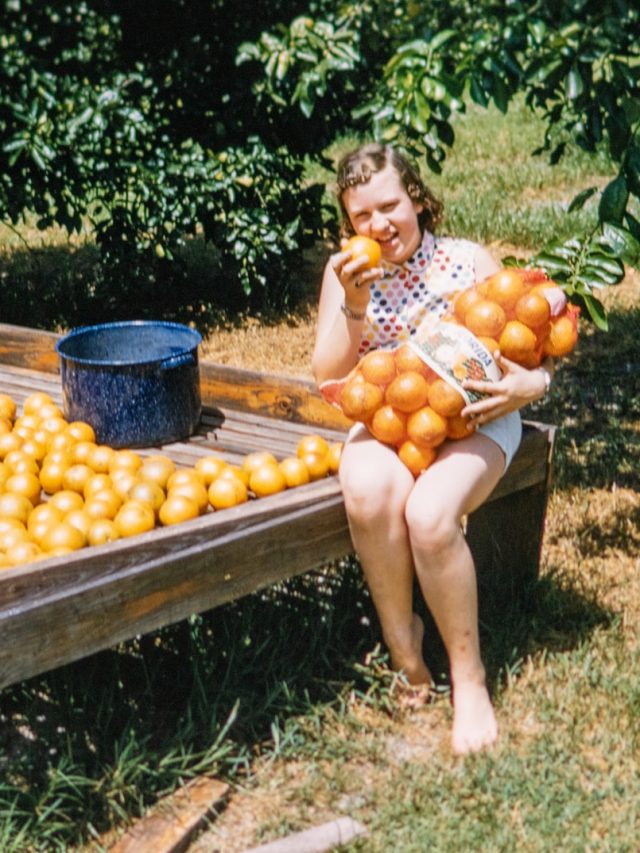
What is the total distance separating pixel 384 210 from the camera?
3.16m

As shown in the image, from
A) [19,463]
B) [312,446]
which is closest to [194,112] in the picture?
[19,463]

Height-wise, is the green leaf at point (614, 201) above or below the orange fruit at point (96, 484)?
above

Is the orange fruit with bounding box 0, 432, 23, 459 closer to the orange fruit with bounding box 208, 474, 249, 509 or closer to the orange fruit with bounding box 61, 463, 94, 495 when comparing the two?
the orange fruit with bounding box 61, 463, 94, 495

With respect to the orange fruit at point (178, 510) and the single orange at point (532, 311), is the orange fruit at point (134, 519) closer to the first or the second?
the orange fruit at point (178, 510)

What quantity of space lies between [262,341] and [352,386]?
11.2 feet

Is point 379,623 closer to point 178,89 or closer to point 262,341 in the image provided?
point 262,341

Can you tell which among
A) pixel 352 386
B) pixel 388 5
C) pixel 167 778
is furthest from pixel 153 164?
pixel 167 778

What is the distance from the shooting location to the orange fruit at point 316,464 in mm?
3277

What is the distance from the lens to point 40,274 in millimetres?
7453

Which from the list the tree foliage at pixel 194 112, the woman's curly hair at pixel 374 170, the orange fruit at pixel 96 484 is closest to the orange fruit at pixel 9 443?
the orange fruit at pixel 96 484

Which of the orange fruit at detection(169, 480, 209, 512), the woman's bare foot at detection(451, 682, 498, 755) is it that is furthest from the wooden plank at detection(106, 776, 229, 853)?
the orange fruit at detection(169, 480, 209, 512)

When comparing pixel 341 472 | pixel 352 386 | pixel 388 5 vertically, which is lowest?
pixel 341 472

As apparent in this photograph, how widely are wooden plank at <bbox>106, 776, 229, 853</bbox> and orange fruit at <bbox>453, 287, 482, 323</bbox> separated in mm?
1365

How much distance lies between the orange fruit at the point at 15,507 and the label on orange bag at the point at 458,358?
118cm
